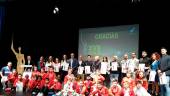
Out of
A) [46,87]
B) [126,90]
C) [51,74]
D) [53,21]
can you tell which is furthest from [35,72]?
[126,90]

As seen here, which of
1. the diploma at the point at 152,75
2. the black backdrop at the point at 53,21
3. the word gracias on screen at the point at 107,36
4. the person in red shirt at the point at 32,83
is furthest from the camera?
the black backdrop at the point at 53,21

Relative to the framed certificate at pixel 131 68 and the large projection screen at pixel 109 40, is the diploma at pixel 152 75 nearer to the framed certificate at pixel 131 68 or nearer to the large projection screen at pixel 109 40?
the framed certificate at pixel 131 68

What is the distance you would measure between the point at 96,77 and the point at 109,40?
4.59m

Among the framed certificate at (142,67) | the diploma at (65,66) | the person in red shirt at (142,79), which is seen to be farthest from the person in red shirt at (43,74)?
the person in red shirt at (142,79)

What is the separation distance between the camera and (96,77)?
41.9 feet

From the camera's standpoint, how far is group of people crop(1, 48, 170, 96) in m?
11.4

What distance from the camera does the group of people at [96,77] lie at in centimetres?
1138

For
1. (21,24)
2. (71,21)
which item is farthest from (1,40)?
(71,21)

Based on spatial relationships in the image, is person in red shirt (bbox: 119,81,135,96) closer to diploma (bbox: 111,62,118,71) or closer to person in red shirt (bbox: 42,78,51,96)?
diploma (bbox: 111,62,118,71)

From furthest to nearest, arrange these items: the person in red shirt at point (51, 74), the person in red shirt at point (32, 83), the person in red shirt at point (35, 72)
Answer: the person in red shirt at point (35, 72)
the person in red shirt at point (32, 83)
the person in red shirt at point (51, 74)

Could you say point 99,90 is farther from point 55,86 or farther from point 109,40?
point 109,40

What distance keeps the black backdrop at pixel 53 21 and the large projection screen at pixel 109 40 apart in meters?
0.28

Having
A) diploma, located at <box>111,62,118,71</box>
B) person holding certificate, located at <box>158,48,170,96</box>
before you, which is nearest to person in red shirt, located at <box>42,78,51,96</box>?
diploma, located at <box>111,62,118,71</box>

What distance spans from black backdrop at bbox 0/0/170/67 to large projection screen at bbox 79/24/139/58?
0.28 metres
